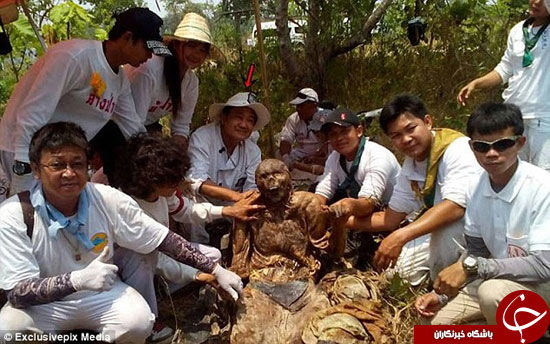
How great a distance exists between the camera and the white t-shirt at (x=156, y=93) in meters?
3.96

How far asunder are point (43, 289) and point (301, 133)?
13.1 ft

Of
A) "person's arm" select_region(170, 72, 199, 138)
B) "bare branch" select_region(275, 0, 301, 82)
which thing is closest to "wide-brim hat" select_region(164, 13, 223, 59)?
"person's arm" select_region(170, 72, 199, 138)

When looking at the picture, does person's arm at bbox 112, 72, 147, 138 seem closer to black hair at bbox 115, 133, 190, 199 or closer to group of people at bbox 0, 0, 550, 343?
group of people at bbox 0, 0, 550, 343

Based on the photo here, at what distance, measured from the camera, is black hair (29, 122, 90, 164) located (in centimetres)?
267

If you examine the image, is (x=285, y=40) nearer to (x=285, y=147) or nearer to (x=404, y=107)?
(x=285, y=147)

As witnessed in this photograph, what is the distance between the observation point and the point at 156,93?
13.4 ft

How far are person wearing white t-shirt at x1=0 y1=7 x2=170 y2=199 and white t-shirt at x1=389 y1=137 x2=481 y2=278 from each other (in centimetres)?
192

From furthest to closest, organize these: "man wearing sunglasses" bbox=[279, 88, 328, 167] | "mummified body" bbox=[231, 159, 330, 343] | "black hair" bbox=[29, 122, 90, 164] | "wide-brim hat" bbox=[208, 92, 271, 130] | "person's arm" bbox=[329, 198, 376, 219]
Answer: "man wearing sunglasses" bbox=[279, 88, 328, 167]
"wide-brim hat" bbox=[208, 92, 271, 130]
"person's arm" bbox=[329, 198, 376, 219]
"mummified body" bbox=[231, 159, 330, 343]
"black hair" bbox=[29, 122, 90, 164]

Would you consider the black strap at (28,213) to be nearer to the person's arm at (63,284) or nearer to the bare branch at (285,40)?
the person's arm at (63,284)

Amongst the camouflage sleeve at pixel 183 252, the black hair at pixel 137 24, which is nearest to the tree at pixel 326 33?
the black hair at pixel 137 24

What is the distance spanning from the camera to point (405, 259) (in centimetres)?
375

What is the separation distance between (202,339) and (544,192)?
218cm

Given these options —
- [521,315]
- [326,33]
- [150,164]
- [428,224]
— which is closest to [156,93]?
[150,164]

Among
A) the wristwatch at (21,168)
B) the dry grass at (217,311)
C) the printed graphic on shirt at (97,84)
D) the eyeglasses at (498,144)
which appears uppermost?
the printed graphic on shirt at (97,84)
